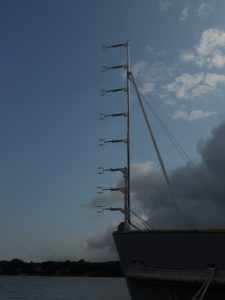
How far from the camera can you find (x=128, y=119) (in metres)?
24.4

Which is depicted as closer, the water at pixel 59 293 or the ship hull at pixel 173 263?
the ship hull at pixel 173 263

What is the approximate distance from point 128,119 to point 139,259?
25.7 ft

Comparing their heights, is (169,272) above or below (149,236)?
below

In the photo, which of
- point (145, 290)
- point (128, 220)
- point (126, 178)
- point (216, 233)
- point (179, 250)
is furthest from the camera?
point (126, 178)

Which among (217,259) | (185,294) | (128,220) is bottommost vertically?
(185,294)

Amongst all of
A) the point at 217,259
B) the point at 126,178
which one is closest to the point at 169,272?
the point at 217,259

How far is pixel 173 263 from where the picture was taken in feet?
57.8

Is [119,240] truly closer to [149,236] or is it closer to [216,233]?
[149,236]

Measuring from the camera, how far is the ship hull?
1638 centimetres

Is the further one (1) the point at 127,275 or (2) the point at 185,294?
(1) the point at 127,275

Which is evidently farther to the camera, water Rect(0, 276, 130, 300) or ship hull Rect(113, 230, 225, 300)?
water Rect(0, 276, 130, 300)

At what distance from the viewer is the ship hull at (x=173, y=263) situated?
16.4 meters

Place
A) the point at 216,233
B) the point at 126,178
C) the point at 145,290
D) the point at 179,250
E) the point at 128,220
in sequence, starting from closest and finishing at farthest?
the point at 216,233, the point at 179,250, the point at 145,290, the point at 128,220, the point at 126,178

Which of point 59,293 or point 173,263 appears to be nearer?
point 173,263
